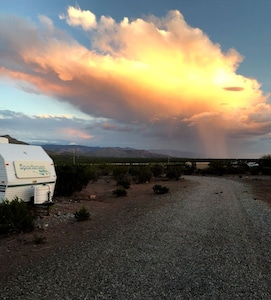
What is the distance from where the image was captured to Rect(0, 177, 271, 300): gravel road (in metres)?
5.01

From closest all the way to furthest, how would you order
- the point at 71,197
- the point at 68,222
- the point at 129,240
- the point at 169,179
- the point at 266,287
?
the point at 266,287
the point at 129,240
the point at 68,222
the point at 71,197
the point at 169,179

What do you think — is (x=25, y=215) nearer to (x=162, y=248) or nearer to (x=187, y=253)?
(x=162, y=248)

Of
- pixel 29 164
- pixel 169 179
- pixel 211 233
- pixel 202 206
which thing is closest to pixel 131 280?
pixel 211 233

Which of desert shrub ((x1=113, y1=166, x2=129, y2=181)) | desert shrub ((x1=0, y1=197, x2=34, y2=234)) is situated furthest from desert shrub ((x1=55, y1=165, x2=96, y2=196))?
desert shrub ((x1=113, y1=166, x2=129, y2=181))

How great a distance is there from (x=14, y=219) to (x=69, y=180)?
7.20m

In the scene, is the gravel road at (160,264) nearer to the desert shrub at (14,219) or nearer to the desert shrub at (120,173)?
the desert shrub at (14,219)

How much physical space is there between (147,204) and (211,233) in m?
5.89

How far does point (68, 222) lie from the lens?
10.5m

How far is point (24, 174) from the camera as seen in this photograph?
10828 mm

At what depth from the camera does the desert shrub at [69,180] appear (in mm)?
15609

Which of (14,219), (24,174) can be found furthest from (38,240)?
(24,174)

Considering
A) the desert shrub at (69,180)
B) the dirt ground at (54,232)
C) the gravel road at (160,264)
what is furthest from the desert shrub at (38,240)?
the desert shrub at (69,180)

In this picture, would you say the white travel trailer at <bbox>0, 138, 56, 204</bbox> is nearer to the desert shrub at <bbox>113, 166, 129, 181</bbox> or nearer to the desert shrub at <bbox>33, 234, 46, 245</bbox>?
the desert shrub at <bbox>33, 234, 46, 245</bbox>

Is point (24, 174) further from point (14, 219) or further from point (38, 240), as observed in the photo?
point (38, 240)
